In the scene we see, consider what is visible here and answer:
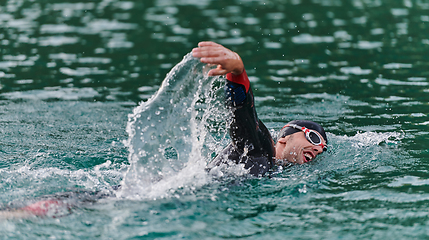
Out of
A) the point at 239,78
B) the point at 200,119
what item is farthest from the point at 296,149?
the point at 200,119

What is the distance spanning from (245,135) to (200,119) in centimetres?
348

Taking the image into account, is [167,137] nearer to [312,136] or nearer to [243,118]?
[243,118]

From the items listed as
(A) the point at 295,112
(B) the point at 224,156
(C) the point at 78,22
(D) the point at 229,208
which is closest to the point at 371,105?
(A) the point at 295,112

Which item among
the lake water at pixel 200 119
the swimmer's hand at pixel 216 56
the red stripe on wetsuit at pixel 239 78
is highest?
the swimmer's hand at pixel 216 56

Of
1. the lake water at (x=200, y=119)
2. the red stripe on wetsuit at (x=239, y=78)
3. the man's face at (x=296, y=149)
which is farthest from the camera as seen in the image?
the man's face at (x=296, y=149)

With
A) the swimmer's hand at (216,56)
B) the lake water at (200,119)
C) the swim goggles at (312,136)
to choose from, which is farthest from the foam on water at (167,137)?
the swim goggles at (312,136)

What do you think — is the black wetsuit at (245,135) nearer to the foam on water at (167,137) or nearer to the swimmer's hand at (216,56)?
the swimmer's hand at (216,56)

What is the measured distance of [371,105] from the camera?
30.2 ft

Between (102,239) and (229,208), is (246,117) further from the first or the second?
(102,239)

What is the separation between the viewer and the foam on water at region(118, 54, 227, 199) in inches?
205

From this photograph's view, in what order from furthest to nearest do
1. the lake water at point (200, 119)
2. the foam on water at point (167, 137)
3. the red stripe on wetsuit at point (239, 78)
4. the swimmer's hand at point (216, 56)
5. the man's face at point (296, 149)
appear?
the man's face at point (296, 149) < the foam on water at point (167, 137) < the red stripe on wetsuit at point (239, 78) < the lake water at point (200, 119) < the swimmer's hand at point (216, 56)

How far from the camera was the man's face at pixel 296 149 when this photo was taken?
6043 mm

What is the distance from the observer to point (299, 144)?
238 inches

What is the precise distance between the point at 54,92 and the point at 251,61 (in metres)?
4.98
